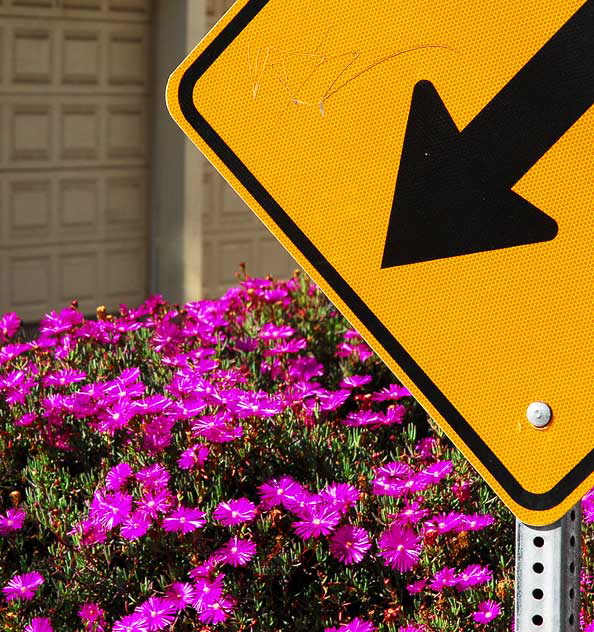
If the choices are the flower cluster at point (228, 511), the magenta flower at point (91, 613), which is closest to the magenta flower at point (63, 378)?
the flower cluster at point (228, 511)

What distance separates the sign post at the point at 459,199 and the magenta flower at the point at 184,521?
80 cm

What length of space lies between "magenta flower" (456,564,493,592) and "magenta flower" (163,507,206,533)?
0.46 metres

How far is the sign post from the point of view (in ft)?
4.71

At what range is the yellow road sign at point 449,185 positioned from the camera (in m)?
1.44

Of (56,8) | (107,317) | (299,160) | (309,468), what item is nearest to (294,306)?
(107,317)

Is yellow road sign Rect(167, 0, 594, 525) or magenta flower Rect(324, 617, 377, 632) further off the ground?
yellow road sign Rect(167, 0, 594, 525)

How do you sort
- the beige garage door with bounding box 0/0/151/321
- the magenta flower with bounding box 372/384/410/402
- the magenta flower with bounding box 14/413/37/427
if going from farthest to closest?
the beige garage door with bounding box 0/0/151/321, the magenta flower with bounding box 372/384/410/402, the magenta flower with bounding box 14/413/37/427

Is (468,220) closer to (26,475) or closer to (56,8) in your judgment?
(26,475)

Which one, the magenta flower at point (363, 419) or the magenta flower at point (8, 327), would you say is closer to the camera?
the magenta flower at point (363, 419)

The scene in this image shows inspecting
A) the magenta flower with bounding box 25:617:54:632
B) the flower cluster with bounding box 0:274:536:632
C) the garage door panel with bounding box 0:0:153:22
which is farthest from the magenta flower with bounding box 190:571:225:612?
the garage door panel with bounding box 0:0:153:22

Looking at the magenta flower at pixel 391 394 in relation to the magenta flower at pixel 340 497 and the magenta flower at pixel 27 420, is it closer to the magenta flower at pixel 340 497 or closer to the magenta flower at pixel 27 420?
the magenta flower at pixel 340 497

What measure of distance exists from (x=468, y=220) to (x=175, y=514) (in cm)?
100

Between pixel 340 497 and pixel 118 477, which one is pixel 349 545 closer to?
pixel 340 497

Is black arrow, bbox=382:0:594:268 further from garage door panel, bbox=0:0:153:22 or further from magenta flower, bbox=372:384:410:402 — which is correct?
garage door panel, bbox=0:0:153:22
